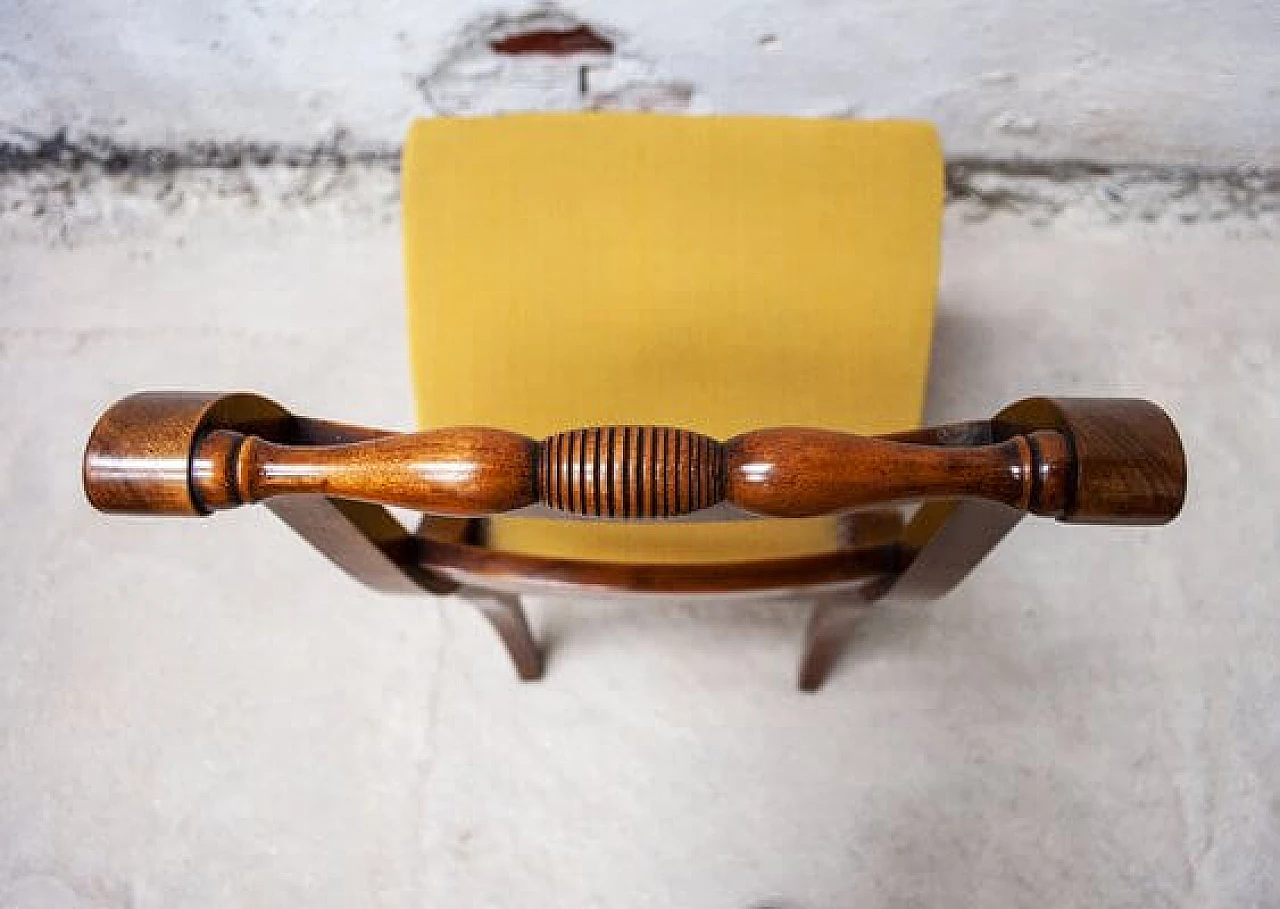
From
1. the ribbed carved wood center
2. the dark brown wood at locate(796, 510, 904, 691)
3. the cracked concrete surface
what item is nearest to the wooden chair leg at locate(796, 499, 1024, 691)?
the dark brown wood at locate(796, 510, 904, 691)

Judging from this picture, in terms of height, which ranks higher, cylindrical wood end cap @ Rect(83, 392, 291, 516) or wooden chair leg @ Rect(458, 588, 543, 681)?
cylindrical wood end cap @ Rect(83, 392, 291, 516)

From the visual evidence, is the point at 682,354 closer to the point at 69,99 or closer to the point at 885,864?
the point at 885,864

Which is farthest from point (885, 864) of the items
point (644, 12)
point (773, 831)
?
point (644, 12)

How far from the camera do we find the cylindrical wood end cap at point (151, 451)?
41 cm

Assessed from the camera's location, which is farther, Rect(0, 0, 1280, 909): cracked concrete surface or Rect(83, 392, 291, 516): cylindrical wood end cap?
Rect(0, 0, 1280, 909): cracked concrete surface

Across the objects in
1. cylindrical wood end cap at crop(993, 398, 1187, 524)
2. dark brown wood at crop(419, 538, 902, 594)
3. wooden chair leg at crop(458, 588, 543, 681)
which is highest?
cylindrical wood end cap at crop(993, 398, 1187, 524)

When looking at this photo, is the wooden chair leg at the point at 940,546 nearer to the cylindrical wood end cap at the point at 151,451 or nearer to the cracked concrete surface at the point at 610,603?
the cracked concrete surface at the point at 610,603

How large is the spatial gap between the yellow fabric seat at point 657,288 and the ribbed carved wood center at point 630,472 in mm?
363

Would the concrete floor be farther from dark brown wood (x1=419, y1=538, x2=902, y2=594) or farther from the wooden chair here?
dark brown wood (x1=419, y1=538, x2=902, y2=594)

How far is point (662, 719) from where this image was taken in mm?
1053

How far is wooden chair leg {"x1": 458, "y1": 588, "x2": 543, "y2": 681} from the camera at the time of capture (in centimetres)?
79

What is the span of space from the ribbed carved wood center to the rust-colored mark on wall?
40.2 inches

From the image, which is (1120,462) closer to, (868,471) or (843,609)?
(868,471)

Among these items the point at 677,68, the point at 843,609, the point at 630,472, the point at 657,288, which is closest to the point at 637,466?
the point at 630,472
